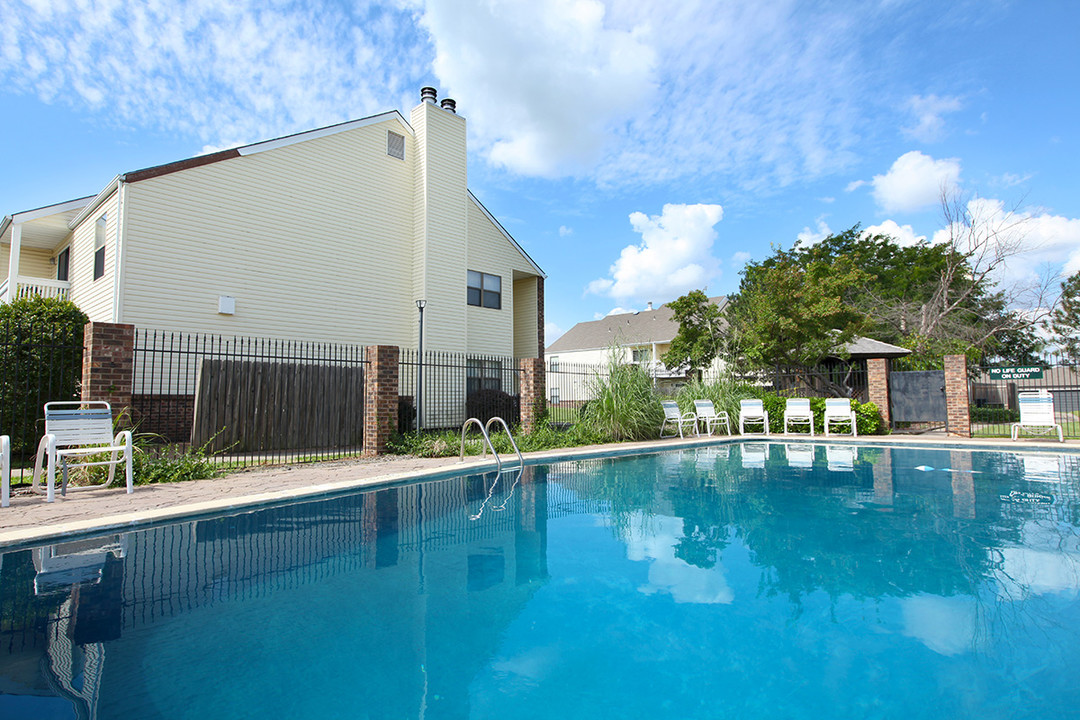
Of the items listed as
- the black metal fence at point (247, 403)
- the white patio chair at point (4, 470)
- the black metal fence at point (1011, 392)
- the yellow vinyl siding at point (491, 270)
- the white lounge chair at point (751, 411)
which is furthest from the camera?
the yellow vinyl siding at point (491, 270)

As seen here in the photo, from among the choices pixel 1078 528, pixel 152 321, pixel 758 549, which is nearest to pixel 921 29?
pixel 1078 528

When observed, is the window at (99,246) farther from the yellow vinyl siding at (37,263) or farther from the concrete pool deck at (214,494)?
the concrete pool deck at (214,494)

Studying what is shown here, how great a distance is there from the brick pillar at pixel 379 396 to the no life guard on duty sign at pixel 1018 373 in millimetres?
14489

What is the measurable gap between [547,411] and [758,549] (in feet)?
29.9

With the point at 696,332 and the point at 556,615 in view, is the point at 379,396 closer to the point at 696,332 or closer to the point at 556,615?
the point at 556,615

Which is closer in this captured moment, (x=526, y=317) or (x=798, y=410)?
(x=798, y=410)

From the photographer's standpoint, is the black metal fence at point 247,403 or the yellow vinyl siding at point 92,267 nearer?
the black metal fence at point 247,403

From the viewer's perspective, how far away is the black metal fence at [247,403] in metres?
10.2

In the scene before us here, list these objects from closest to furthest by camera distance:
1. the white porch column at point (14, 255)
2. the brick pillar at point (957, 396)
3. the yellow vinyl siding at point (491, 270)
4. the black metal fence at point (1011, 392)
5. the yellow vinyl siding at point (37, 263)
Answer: the white porch column at point (14, 255), the black metal fence at point (1011, 392), the brick pillar at point (957, 396), the yellow vinyl siding at point (37, 263), the yellow vinyl siding at point (491, 270)

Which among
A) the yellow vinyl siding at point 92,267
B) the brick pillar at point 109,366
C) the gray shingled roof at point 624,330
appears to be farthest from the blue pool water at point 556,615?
the gray shingled roof at point 624,330

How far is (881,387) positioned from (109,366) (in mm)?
17797

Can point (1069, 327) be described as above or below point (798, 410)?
above

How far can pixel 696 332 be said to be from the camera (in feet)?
74.2

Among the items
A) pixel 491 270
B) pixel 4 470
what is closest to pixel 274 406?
pixel 4 470
